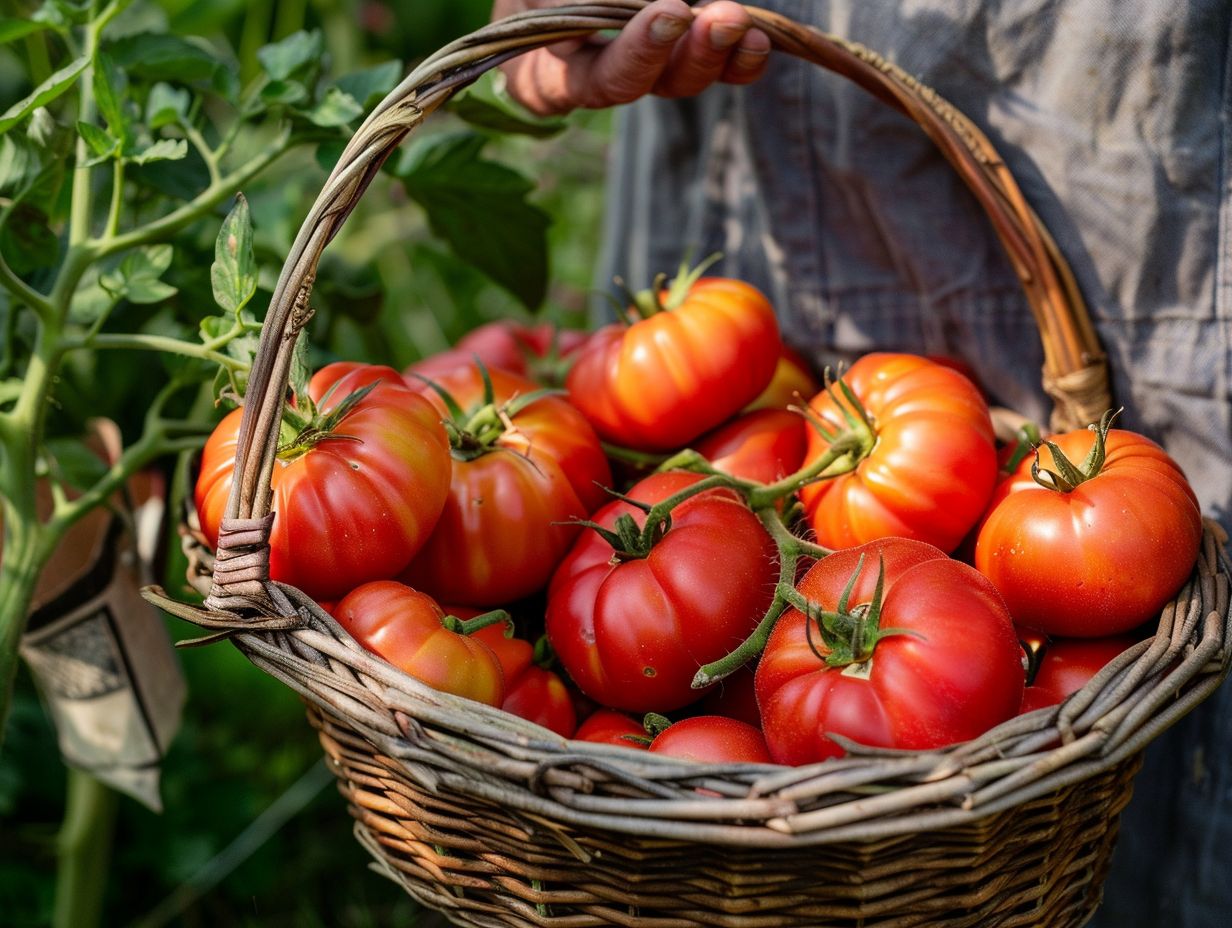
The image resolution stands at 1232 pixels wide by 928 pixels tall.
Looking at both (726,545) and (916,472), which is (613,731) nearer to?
(726,545)

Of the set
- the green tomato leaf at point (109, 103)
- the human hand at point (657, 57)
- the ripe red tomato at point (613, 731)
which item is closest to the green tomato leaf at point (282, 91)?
the green tomato leaf at point (109, 103)

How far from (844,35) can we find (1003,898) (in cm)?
83

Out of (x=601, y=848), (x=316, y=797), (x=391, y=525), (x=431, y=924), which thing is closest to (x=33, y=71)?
(x=391, y=525)

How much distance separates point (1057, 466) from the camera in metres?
0.82

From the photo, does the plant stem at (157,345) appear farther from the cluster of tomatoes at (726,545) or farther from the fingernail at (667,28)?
the fingernail at (667,28)

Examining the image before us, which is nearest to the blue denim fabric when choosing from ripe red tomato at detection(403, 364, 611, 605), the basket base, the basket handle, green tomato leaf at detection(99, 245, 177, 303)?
the basket handle

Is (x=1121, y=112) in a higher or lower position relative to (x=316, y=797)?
higher

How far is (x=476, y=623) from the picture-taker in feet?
2.74

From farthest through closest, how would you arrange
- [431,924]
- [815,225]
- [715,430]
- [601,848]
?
[431,924] → [815,225] → [715,430] → [601,848]

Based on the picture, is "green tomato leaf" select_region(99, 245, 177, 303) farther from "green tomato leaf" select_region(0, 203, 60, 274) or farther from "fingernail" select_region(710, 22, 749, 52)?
"fingernail" select_region(710, 22, 749, 52)

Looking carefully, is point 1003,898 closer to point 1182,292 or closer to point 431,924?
point 1182,292

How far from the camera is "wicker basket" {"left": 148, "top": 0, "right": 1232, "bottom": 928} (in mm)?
620

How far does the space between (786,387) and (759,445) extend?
15 cm

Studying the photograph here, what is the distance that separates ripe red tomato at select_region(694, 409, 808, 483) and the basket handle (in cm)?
24
